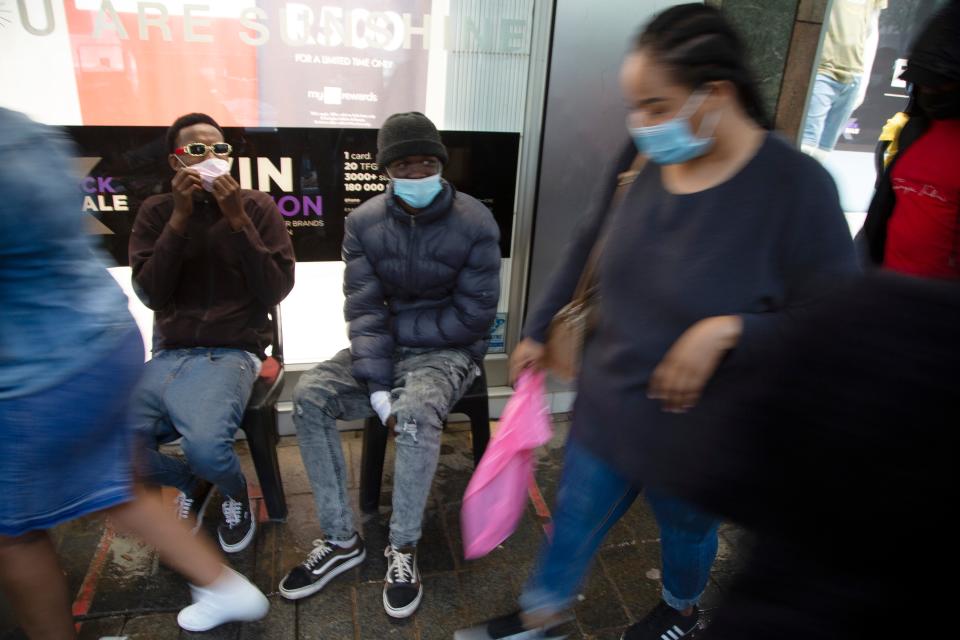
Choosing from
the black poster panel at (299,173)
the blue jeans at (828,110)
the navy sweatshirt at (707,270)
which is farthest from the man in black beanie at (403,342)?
the blue jeans at (828,110)

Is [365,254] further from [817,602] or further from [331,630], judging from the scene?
[817,602]

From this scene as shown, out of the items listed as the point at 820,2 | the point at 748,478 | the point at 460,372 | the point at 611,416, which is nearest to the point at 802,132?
the point at 820,2

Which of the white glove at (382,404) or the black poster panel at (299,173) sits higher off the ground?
the black poster panel at (299,173)

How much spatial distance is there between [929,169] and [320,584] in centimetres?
279

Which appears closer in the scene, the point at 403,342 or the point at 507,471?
the point at 507,471

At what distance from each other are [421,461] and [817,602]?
72.2 inches

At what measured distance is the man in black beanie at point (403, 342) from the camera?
2.45 meters

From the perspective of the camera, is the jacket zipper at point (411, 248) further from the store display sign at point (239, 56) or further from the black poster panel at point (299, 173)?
the store display sign at point (239, 56)

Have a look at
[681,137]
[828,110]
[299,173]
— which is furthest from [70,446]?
[828,110]

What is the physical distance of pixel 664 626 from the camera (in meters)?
2.23

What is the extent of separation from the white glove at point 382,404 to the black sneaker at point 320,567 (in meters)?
0.50

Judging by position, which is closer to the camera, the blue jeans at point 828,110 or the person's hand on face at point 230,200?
the person's hand on face at point 230,200

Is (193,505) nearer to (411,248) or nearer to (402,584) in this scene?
(402,584)

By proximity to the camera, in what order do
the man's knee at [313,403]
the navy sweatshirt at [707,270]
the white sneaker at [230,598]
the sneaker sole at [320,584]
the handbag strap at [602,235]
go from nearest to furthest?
1. the navy sweatshirt at [707,270]
2. the handbag strap at [602,235]
3. the white sneaker at [230,598]
4. the sneaker sole at [320,584]
5. the man's knee at [313,403]
